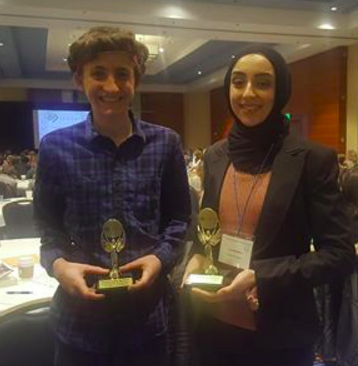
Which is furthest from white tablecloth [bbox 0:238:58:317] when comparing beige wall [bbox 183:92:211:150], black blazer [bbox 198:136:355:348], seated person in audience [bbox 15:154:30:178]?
beige wall [bbox 183:92:211:150]

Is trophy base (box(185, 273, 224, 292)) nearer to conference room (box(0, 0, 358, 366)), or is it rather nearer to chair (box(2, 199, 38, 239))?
conference room (box(0, 0, 358, 366))

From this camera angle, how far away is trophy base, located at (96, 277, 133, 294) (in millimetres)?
1108

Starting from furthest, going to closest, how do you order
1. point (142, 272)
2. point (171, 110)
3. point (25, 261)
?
point (171, 110), point (25, 261), point (142, 272)

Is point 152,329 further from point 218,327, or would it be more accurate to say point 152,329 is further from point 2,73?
point 2,73

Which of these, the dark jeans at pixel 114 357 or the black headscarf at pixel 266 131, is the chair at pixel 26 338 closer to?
the dark jeans at pixel 114 357

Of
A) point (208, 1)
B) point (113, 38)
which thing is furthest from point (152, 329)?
point (208, 1)

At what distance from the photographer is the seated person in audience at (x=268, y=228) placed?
119cm

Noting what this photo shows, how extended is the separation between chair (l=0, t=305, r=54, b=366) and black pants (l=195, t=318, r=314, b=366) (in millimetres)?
756

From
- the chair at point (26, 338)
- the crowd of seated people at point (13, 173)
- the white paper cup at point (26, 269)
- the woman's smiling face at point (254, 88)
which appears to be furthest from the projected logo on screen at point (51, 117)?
the woman's smiling face at point (254, 88)

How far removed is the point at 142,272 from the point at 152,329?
17 centimetres

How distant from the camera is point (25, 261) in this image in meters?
2.21

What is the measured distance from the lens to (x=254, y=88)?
4.17ft

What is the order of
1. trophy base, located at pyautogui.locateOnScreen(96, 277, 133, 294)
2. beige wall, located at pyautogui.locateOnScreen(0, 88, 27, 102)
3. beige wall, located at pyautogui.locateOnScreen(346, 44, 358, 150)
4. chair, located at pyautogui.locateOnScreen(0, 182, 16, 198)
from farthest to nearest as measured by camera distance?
beige wall, located at pyautogui.locateOnScreen(0, 88, 27, 102), beige wall, located at pyautogui.locateOnScreen(346, 44, 358, 150), chair, located at pyautogui.locateOnScreen(0, 182, 16, 198), trophy base, located at pyautogui.locateOnScreen(96, 277, 133, 294)

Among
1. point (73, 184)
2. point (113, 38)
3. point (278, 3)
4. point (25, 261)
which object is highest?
point (278, 3)
